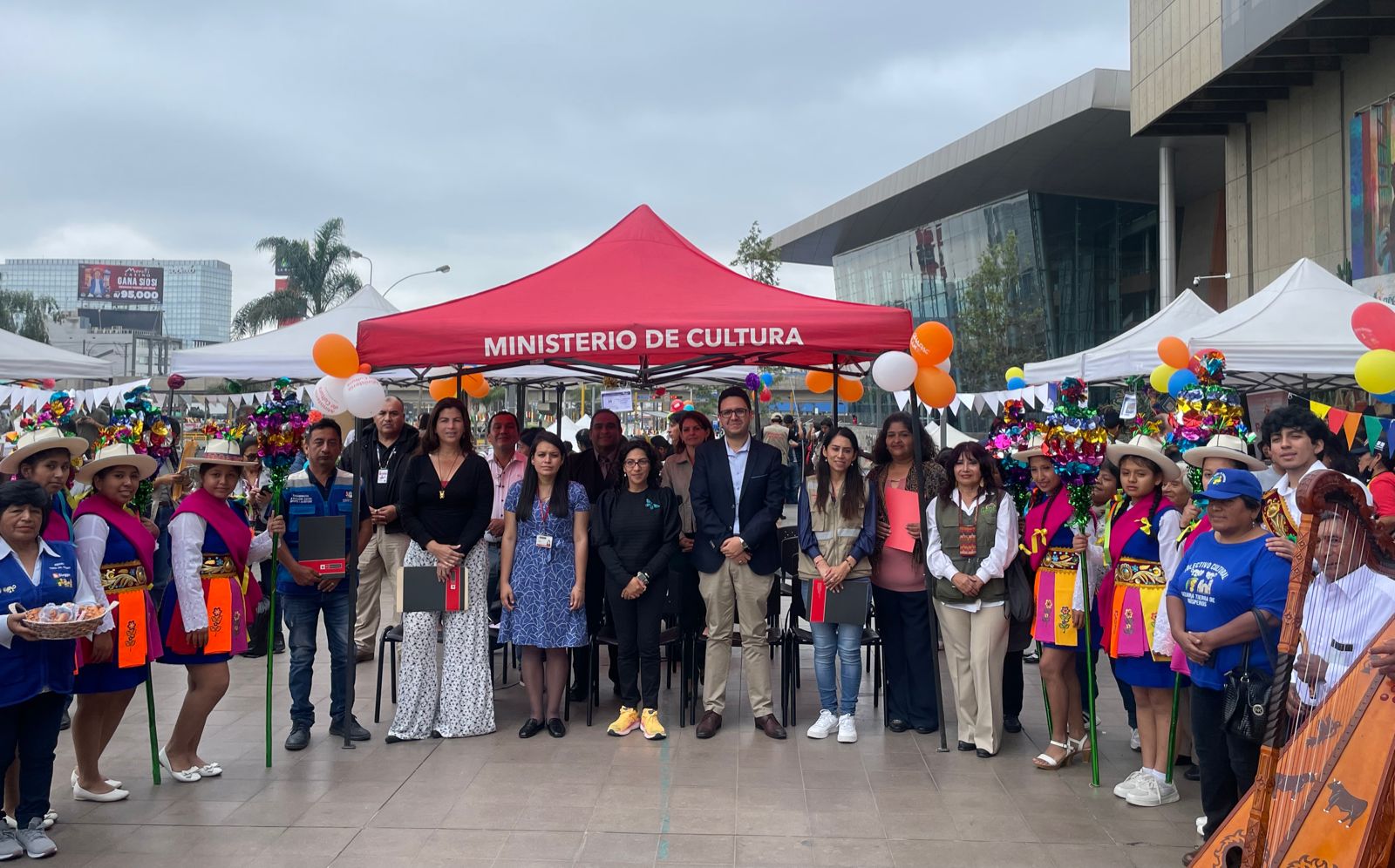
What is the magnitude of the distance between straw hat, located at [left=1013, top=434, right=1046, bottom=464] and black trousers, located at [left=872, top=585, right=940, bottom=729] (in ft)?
3.22

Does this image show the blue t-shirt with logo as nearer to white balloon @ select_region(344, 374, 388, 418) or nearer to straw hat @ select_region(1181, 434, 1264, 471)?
straw hat @ select_region(1181, 434, 1264, 471)

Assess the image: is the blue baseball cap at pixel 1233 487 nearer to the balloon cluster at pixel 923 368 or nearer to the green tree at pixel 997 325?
the balloon cluster at pixel 923 368

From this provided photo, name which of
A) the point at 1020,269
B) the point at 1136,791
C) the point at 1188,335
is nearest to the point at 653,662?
the point at 1136,791

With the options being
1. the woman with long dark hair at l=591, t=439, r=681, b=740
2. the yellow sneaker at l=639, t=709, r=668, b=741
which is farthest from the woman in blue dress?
the yellow sneaker at l=639, t=709, r=668, b=741

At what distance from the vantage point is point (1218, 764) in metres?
4.10

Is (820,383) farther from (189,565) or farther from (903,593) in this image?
(189,565)

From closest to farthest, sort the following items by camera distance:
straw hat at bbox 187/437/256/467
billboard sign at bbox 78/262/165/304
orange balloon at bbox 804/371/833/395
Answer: straw hat at bbox 187/437/256/467 < orange balloon at bbox 804/371/833/395 < billboard sign at bbox 78/262/165/304

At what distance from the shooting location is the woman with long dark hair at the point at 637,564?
5.96m

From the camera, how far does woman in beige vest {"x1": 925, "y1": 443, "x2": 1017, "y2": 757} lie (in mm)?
5582

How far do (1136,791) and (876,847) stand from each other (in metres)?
1.38

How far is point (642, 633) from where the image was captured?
19.7ft

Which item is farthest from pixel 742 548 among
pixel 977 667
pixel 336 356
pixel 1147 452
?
pixel 336 356

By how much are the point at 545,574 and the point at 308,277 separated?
120 feet

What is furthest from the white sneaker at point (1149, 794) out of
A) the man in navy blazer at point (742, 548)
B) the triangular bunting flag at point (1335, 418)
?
the triangular bunting flag at point (1335, 418)
